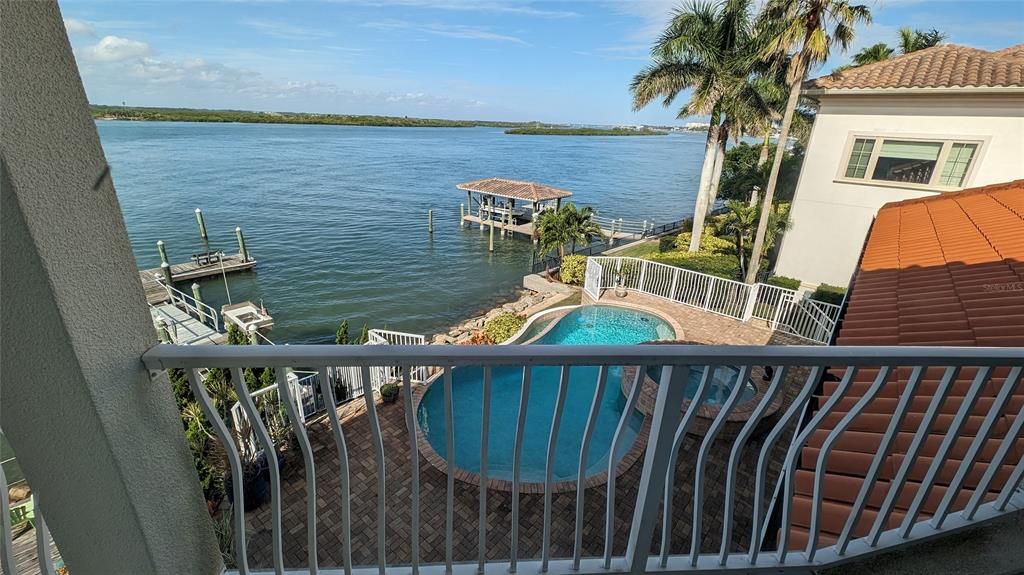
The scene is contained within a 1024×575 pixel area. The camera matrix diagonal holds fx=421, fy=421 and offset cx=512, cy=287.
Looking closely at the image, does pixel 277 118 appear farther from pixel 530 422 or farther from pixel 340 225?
pixel 530 422

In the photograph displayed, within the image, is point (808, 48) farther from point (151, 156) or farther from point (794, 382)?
point (151, 156)

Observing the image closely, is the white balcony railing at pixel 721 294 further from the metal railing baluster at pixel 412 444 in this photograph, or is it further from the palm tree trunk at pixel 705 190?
the metal railing baluster at pixel 412 444

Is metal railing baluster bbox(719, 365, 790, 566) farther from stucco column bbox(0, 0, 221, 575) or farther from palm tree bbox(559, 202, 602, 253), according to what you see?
palm tree bbox(559, 202, 602, 253)

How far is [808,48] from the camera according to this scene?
9.20m

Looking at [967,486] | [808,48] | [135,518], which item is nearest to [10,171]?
[135,518]

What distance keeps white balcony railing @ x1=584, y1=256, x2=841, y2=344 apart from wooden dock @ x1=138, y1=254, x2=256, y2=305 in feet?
48.9

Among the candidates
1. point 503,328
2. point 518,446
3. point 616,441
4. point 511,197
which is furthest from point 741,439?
point 511,197

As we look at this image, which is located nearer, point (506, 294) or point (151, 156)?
point (506, 294)

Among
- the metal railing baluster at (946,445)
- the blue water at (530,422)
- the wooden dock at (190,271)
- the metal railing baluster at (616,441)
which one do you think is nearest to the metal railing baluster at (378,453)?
the metal railing baluster at (616,441)

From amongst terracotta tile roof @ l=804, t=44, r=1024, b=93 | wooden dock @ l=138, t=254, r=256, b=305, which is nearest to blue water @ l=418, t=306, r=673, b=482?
terracotta tile roof @ l=804, t=44, r=1024, b=93

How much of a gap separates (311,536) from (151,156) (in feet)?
207

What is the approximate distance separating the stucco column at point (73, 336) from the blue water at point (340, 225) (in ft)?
0.38

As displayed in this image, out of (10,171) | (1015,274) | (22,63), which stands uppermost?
(22,63)

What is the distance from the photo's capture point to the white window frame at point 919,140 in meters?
8.42
